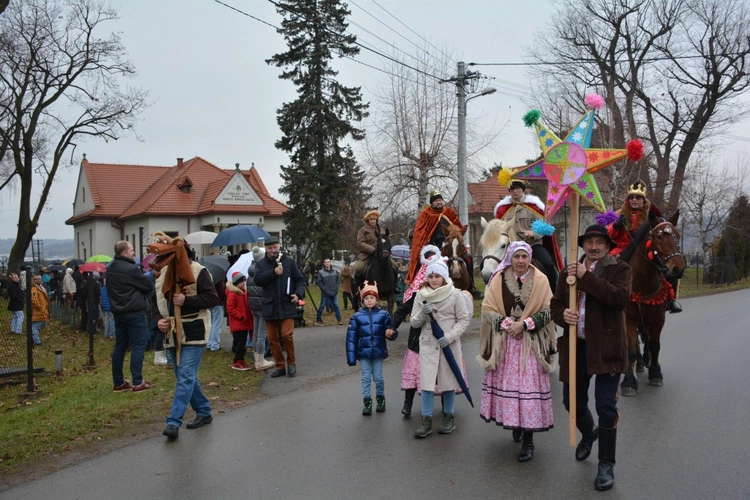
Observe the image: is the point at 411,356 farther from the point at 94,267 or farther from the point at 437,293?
the point at 94,267

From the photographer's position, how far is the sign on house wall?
4981 centimetres

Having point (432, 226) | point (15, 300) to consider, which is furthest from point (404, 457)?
point (15, 300)

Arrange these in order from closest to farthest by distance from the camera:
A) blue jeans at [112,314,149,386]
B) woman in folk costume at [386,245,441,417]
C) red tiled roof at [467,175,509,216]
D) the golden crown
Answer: woman in folk costume at [386,245,441,417]
the golden crown
blue jeans at [112,314,149,386]
red tiled roof at [467,175,509,216]

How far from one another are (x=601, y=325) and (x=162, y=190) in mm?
50978

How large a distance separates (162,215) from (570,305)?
157 feet

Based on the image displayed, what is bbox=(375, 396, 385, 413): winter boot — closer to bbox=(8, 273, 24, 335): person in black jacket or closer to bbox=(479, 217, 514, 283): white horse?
bbox=(479, 217, 514, 283): white horse

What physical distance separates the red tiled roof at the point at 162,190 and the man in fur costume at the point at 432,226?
130 feet

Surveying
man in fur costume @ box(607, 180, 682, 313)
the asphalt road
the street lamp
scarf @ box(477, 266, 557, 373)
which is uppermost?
the street lamp

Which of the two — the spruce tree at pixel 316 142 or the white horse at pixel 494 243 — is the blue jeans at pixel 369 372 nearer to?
the white horse at pixel 494 243

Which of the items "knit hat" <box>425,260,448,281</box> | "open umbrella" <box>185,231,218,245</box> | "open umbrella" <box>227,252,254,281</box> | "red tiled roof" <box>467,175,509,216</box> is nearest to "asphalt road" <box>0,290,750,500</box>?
"knit hat" <box>425,260,448,281</box>

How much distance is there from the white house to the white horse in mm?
40498

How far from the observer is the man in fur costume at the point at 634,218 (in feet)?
29.9

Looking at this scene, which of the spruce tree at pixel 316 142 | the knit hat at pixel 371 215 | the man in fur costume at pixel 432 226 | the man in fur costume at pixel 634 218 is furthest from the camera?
the spruce tree at pixel 316 142

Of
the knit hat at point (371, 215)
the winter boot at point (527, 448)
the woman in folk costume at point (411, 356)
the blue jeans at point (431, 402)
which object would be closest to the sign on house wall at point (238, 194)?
the knit hat at point (371, 215)
